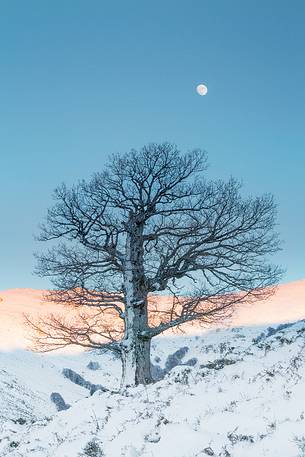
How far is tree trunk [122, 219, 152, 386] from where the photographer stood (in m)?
15.5

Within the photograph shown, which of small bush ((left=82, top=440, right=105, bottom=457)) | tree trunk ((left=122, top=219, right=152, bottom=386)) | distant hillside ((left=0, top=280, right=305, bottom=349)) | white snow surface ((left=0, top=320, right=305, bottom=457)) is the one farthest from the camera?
distant hillside ((left=0, top=280, right=305, bottom=349))

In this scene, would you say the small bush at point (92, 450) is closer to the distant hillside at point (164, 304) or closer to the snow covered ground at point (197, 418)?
the snow covered ground at point (197, 418)

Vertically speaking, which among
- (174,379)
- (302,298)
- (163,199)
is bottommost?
(174,379)

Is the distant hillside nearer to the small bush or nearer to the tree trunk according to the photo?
the tree trunk

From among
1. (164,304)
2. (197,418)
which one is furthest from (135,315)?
(164,304)

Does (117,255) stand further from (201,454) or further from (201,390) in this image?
(201,454)

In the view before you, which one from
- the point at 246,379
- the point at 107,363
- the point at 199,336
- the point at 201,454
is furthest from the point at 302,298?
the point at 201,454

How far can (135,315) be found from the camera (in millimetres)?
15992

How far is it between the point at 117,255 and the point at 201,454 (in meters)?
10.3

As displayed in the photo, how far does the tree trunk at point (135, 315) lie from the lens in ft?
50.8

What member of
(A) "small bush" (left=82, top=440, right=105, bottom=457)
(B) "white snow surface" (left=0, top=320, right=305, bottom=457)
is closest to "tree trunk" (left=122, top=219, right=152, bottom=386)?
(B) "white snow surface" (left=0, top=320, right=305, bottom=457)

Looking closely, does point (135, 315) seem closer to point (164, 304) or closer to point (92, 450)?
point (92, 450)

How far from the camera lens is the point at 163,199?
1656 cm

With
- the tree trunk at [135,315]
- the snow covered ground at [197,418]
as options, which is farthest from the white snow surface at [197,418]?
the tree trunk at [135,315]
